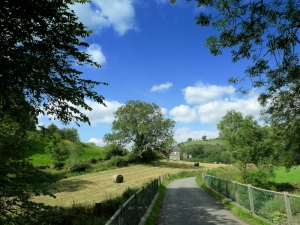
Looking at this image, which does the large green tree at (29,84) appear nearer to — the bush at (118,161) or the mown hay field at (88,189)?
the mown hay field at (88,189)

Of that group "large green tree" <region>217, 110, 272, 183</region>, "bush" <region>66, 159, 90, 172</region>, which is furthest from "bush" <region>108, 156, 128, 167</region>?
"large green tree" <region>217, 110, 272, 183</region>

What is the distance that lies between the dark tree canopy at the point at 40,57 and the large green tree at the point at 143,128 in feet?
143

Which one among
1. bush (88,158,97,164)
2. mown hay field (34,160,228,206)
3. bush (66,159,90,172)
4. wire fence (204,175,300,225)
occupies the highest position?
bush (88,158,97,164)

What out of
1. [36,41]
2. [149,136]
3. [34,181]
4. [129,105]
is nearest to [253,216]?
[34,181]

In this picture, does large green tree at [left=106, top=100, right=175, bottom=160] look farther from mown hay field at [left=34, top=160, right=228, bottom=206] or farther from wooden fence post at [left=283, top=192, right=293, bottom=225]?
wooden fence post at [left=283, top=192, right=293, bottom=225]

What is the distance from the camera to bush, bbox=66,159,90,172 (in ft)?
131

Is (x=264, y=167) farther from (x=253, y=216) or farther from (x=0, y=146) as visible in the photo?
(x=0, y=146)

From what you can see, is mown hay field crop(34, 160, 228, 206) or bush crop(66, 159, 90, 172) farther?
bush crop(66, 159, 90, 172)

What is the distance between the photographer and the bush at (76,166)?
3983 centimetres

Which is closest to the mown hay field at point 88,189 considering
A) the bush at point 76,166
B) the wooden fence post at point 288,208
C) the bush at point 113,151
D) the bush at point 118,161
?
the bush at point 76,166

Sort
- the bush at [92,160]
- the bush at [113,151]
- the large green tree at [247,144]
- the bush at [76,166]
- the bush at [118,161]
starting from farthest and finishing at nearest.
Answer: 1. the bush at [113,151]
2. the bush at [118,161]
3. the bush at [92,160]
4. the bush at [76,166]
5. the large green tree at [247,144]

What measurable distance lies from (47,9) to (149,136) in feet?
155

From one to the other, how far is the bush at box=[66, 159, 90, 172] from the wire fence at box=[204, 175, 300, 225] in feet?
111

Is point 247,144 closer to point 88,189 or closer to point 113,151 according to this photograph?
point 88,189
